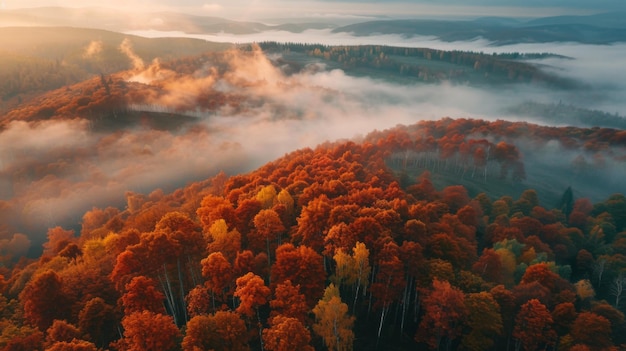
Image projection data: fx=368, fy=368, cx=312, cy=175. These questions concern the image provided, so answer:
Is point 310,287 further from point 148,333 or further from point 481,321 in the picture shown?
point 481,321

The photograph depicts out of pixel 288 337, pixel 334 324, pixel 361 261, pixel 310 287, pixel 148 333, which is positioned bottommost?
pixel 334 324

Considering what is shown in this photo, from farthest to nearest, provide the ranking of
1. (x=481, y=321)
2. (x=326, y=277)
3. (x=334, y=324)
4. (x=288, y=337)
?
(x=326, y=277), (x=481, y=321), (x=334, y=324), (x=288, y=337)

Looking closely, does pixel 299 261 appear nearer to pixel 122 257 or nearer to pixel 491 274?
pixel 122 257

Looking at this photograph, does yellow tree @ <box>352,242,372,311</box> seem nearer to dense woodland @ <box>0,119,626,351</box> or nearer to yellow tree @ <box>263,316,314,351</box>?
dense woodland @ <box>0,119,626,351</box>

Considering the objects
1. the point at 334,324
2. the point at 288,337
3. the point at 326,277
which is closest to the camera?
the point at 288,337

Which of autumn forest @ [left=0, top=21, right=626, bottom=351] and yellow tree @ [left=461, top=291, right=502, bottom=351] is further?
yellow tree @ [left=461, top=291, right=502, bottom=351]

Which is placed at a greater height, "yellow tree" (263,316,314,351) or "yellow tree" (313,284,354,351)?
"yellow tree" (263,316,314,351)

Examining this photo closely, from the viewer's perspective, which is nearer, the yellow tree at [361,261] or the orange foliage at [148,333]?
the orange foliage at [148,333]

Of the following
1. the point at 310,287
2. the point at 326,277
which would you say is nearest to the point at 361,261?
the point at 310,287

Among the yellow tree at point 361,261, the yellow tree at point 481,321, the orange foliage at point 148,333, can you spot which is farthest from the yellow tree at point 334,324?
the orange foliage at point 148,333

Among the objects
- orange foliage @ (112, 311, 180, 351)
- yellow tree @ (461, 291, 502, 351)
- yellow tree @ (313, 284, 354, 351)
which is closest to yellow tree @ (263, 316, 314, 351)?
yellow tree @ (313, 284, 354, 351)

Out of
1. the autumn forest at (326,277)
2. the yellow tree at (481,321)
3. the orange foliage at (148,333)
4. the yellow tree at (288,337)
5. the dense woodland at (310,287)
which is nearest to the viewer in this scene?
the orange foliage at (148,333)

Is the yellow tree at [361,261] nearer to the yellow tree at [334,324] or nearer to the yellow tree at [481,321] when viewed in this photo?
the yellow tree at [334,324]
